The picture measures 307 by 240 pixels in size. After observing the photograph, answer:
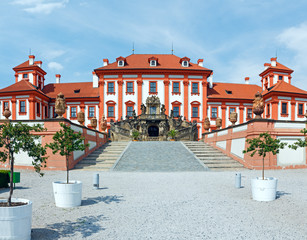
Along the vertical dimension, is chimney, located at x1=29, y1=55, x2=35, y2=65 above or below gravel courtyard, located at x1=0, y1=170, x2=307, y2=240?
above

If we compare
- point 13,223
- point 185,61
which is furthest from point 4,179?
point 185,61

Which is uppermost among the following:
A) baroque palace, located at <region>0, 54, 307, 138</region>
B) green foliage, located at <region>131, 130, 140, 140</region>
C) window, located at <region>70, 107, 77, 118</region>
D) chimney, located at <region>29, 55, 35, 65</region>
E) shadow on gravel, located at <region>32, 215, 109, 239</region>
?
chimney, located at <region>29, 55, 35, 65</region>

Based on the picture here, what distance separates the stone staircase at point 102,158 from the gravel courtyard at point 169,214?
23.2ft

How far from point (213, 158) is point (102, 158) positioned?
327 inches

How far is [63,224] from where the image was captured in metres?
6.14

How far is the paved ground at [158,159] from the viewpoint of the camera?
A: 17587mm

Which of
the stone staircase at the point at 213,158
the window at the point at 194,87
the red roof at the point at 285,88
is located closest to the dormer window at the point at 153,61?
the window at the point at 194,87

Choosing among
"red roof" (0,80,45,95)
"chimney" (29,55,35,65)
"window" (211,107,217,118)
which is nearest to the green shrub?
"red roof" (0,80,45,95)

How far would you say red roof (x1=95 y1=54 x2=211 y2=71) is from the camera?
39688 mm

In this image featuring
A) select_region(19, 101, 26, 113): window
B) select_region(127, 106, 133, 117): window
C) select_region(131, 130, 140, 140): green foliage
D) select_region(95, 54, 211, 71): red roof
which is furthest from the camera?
select_region(95, 54, 211, 71): red roof

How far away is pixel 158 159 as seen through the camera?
1988cm

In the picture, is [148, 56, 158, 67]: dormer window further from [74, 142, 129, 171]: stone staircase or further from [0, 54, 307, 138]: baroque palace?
[74, 142, 129, 171]: stone staircase

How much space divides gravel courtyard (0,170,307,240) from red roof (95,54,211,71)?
100 ft

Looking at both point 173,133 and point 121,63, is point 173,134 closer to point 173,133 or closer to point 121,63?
point 173,133
